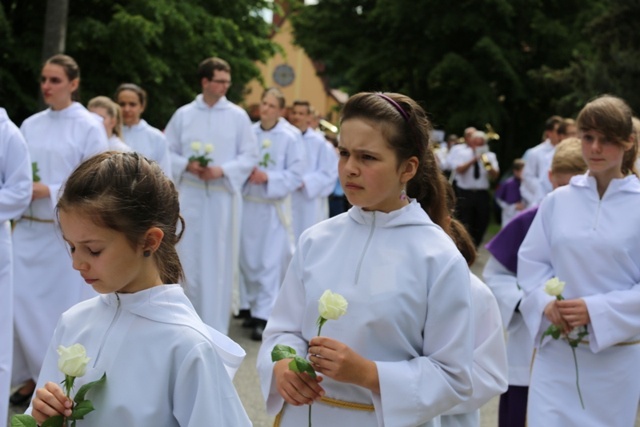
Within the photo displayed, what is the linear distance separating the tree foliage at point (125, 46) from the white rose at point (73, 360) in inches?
729

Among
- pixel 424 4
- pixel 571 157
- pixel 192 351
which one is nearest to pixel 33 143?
pixel 571 157

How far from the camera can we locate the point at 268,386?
12.2 feet

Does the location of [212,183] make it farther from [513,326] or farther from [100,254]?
[100,254]

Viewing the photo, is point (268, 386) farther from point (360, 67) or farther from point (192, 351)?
point (360, 67)

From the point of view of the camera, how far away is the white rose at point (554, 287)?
5.09 meters

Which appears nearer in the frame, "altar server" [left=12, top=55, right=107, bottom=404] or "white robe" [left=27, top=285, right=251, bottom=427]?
"white robe" [left=27, top=285, right=251, bottom=427]

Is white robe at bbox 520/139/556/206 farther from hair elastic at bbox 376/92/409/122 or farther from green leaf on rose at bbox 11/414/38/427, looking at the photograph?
green leaf on rose at bbox 11/414/38/427

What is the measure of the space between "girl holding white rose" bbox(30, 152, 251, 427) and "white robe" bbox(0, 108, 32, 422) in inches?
119

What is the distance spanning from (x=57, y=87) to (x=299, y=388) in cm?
488

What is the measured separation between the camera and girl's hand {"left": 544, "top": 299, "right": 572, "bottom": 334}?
17.3 ft

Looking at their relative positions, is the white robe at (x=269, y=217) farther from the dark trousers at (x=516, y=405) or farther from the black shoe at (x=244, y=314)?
Result: the dark trousers at (x=516, y=405)

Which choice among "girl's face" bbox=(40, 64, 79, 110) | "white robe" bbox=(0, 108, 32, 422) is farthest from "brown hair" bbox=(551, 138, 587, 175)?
"girl's face" bbox=(40, 64, 79, 110)

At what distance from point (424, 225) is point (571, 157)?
8.32 ft

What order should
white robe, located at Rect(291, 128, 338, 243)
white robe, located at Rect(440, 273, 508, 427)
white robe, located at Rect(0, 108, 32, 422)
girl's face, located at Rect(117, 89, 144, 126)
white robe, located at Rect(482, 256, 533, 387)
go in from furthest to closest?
1. white robe, located at Rect(291, 128, 338, 243)
2. girl's face, located at Rect(117, 89, 144, 126)
3. white robe, located at Rect(0, 108, 32, 422)
4. white robe, located at Rect(482, 256, 533, 387)
5. white robe, located at Rect(440, 273, 508, 427)
